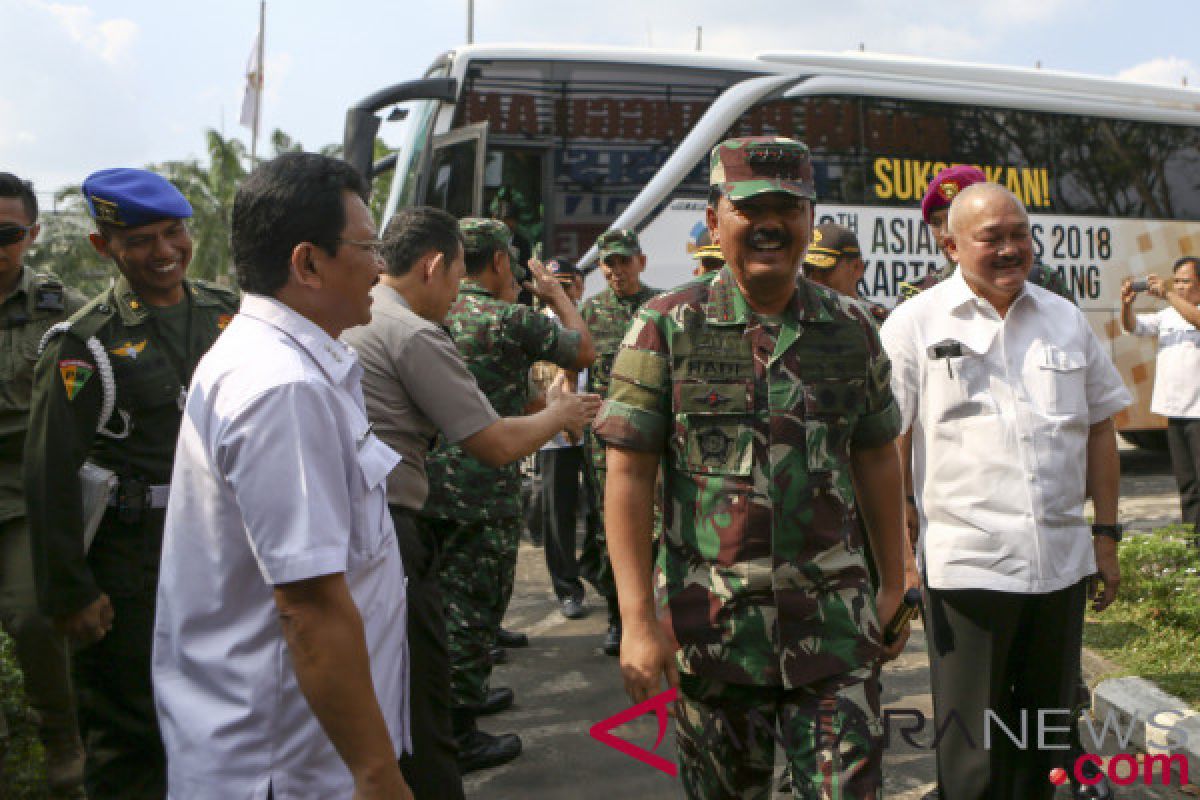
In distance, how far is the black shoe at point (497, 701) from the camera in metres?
4.64

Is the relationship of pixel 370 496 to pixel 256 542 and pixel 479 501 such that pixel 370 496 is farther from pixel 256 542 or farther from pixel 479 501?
pixel 479 501

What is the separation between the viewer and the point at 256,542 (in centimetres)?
153

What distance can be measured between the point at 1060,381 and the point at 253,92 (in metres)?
→ 27.2

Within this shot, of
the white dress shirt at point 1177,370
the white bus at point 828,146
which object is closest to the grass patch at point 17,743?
the white bus at point 828,146

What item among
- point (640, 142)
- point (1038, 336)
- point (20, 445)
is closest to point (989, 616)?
point (1038, 336)

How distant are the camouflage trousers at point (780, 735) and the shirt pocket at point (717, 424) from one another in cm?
46

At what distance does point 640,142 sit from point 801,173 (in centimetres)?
715

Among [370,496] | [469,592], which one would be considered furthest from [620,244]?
[370,496]

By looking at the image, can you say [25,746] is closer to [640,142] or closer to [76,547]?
[76,547]

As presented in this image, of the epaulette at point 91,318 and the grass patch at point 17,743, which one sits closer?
the epaulette at point 91,318

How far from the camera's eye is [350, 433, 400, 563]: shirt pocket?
1698 mm

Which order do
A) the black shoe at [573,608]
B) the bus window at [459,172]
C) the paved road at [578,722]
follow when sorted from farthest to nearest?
the bus window at [459,172] < the black shoe at [573,608] < the paved road at [578,722]

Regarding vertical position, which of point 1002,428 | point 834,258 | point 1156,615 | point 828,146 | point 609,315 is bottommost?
point 1156,615

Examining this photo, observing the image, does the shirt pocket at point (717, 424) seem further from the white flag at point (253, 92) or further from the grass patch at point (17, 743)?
the white flag at point (253, 92)
